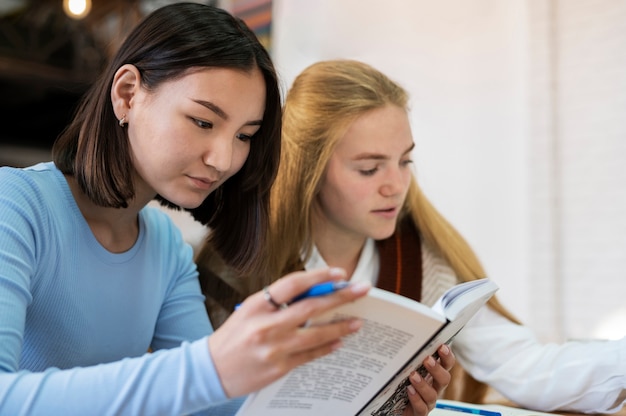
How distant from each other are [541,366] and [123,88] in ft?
2.91

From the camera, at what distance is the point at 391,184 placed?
145 cm

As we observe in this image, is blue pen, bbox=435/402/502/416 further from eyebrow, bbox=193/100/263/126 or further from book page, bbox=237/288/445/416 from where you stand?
eyebrow, bbox=193/100/263/126

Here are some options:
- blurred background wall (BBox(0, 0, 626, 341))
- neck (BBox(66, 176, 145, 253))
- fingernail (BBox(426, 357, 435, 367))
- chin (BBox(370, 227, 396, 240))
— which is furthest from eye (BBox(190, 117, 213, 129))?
blurred background wall (BBox(0, 0, 626, 341))

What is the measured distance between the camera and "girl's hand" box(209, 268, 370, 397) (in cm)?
69

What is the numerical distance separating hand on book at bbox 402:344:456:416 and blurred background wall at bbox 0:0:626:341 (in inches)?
65.4

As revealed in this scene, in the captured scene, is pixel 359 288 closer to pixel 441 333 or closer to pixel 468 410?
pixel 441 333

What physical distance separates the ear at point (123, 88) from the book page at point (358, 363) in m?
0.49

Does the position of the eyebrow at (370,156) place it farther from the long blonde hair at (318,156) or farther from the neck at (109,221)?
the neck at (109,221)

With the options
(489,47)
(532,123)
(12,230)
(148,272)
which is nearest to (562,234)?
(532,123)

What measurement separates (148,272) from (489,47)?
2.14m

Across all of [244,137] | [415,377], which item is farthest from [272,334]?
[244,137]

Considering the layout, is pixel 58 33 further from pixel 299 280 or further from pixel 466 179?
pixel 299 280

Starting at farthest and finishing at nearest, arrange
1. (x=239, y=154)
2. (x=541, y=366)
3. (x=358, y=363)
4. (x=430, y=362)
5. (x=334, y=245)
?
(x=334, y=245), (x=541, y=366), (x=239, y=154), (x=430, y=362), (x=358, y=363)

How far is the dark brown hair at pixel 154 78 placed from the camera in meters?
1.04
